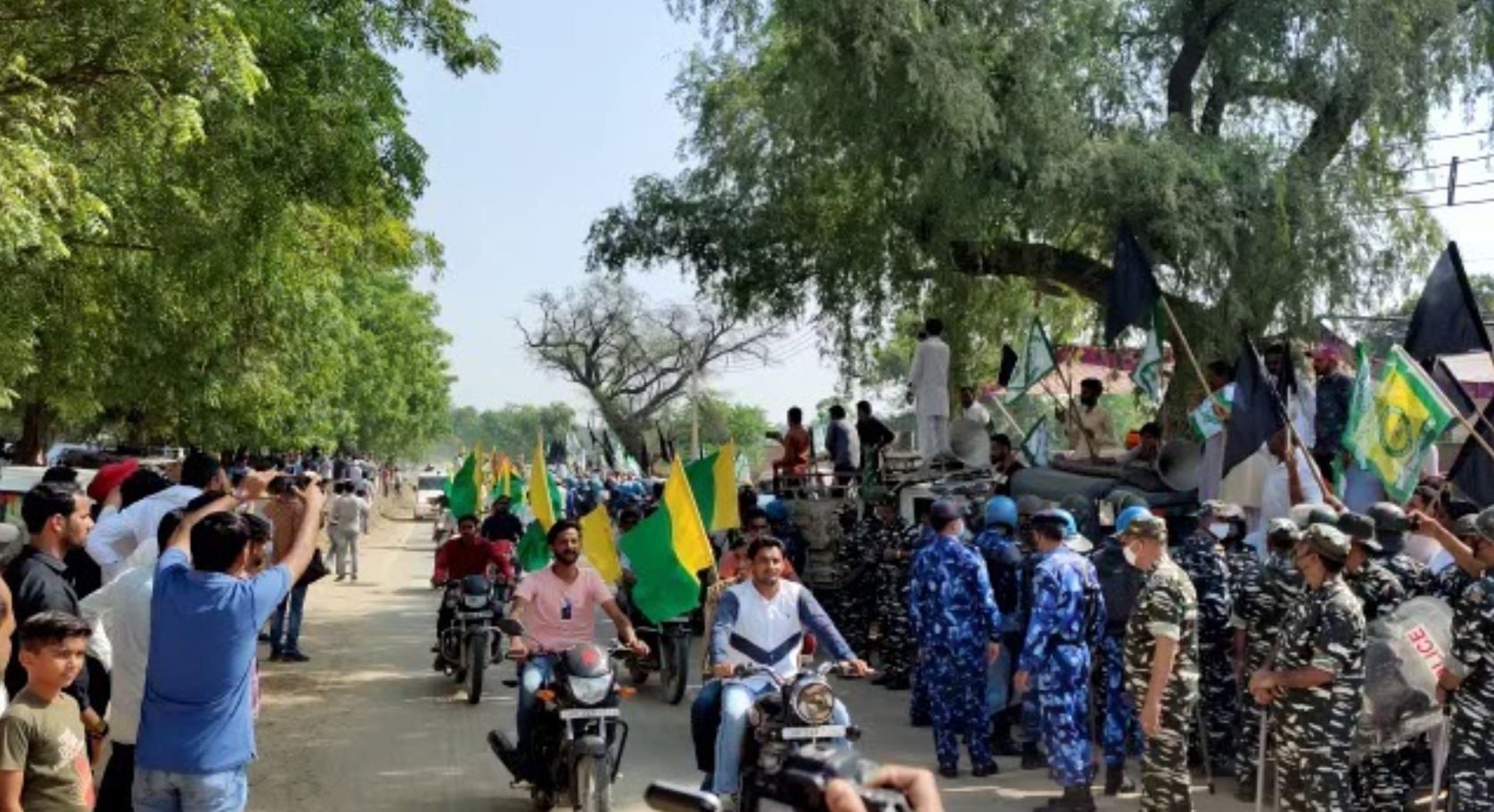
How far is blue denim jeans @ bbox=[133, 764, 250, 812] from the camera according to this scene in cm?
554

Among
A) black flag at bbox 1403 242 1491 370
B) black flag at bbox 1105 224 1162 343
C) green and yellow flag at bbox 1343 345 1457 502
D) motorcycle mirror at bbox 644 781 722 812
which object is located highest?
black flag at bbox 1105 224 1162 343

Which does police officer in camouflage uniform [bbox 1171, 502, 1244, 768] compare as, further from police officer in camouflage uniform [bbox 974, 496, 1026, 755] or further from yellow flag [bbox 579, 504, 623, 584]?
yellow flag [bbox 579, 504, 623, 584]

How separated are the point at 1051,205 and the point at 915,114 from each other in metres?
1.67

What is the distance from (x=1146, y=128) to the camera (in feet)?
56.0

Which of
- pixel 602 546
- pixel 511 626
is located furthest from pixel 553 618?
pixel 602 546

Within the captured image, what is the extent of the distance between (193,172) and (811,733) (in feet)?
27.1

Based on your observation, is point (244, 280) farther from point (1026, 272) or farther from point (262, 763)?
point (1026, 272)

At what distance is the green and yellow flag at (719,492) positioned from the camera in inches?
504

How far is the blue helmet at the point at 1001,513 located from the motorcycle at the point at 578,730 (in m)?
3.78

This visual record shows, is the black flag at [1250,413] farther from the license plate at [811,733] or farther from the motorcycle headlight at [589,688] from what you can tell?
the motorcycle headlight at [589,688]

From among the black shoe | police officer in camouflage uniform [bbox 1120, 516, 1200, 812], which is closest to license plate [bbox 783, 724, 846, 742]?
police officer in camouflage uniform [bbox 1120, 516, 1200, 812]

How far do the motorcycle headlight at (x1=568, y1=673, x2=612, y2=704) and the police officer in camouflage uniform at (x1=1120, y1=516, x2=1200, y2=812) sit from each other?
111 inches

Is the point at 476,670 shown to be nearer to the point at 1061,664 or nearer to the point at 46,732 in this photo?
the point at 1061,664

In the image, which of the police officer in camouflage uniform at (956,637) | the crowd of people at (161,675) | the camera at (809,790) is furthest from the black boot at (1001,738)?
the camera at (809,790)
